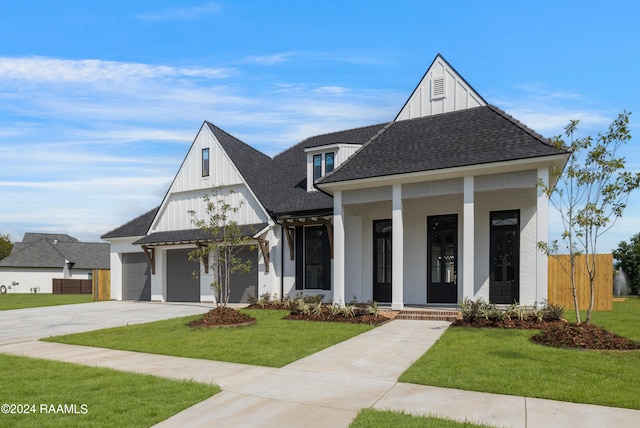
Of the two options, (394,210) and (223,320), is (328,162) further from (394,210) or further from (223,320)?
(223,320)

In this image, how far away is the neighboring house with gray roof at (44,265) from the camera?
51.7 meters

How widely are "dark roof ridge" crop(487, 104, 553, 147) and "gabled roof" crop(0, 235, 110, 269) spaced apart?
165ft

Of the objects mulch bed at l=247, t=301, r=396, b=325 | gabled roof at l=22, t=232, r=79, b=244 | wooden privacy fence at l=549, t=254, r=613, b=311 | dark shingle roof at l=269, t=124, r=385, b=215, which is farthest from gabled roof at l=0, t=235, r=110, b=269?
wooden privacy fence at l=549, t=254, r=613, b=311

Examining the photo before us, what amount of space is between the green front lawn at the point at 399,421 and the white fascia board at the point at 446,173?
29.8 ft

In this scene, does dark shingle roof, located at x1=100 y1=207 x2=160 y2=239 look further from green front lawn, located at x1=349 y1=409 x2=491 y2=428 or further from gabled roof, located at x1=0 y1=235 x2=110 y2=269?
gabled roof, located at x1=0 y1=235 x2=110 y2=269

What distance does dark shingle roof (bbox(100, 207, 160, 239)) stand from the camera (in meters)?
24.4

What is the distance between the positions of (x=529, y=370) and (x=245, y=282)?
14.8m

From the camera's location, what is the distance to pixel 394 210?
1408 cm

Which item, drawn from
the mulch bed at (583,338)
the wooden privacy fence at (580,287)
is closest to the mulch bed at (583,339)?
the mulch bed at (583,338)

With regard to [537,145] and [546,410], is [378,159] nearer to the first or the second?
A: [537,145]

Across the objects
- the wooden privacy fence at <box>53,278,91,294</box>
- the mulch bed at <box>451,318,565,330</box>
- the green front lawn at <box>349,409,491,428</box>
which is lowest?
the wooden privacy fence at <box>53,278,91,294</box>

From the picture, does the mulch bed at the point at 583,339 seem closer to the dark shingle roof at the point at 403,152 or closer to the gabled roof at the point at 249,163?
the dark shingle roof at the point at 403,152

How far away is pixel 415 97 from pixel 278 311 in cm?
973

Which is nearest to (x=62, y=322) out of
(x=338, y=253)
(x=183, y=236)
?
(x=183, y=236)
